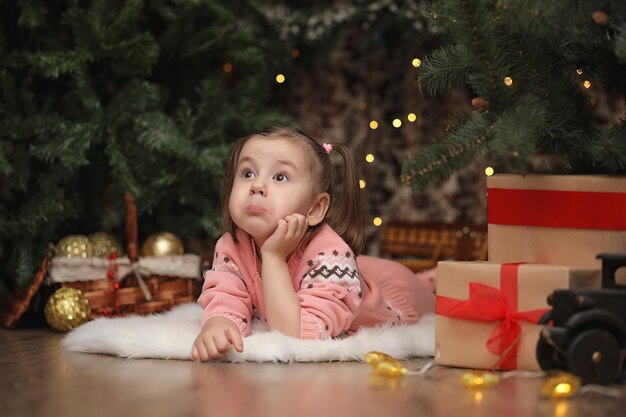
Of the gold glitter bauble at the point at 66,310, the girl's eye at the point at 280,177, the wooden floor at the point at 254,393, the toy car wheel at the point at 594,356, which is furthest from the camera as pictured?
the gold glitter bauble at the point at 66,310

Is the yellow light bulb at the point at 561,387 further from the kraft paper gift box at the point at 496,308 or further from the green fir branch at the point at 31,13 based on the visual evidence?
the green fir branch at the point at 31,13

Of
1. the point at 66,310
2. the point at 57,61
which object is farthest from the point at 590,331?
the point at 57,61

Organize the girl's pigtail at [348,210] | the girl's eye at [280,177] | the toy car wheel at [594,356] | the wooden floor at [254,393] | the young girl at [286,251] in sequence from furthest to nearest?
1. the girl's pigtail at [348,210]
2. the girl's eye at [280,177]
3. the young girl at [286,251]
4. the toy car wheel at [594,356]
5. the wooden floor at [254,393]

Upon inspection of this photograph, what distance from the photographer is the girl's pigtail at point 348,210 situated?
2.00 m

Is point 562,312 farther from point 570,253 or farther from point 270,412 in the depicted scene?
point 270,412

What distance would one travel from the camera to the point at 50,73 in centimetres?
236

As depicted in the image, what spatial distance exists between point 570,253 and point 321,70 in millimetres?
1994

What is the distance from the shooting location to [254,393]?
1413 mm

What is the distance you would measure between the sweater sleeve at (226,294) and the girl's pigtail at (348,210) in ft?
0.83

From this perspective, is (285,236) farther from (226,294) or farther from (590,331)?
(590,331)

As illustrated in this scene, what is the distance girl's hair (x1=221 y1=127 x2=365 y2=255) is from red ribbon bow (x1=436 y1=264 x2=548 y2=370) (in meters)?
0.46

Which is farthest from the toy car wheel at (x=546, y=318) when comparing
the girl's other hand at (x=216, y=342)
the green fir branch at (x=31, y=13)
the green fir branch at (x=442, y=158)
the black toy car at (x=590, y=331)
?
the green fir branch at (x=31, y=13)

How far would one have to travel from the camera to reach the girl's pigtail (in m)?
2.00

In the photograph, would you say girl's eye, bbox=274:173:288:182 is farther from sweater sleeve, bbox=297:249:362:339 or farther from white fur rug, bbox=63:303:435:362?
white fur rug, bbox=63:303:435:362
